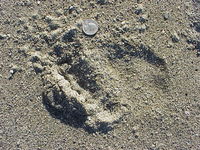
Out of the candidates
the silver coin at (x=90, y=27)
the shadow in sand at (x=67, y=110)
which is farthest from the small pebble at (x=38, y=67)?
the silver coin at (x=90, y=27)

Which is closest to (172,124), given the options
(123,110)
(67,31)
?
A: (123,110)

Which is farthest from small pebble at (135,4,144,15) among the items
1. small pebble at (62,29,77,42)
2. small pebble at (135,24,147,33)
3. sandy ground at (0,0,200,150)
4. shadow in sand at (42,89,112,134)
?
shadow in sand at (42,89,112,134)

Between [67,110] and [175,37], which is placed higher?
[175,37]

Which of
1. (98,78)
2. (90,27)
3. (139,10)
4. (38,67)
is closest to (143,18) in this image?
(139,10)

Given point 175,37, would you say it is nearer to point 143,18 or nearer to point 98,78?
point 143,18

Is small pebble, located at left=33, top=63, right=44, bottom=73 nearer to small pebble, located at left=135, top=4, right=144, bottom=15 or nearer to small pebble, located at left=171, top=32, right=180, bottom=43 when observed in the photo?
small pebble, located at left=135, top=4, right=144, bottom=15

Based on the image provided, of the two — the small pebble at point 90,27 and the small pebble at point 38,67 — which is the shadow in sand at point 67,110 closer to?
the small pebble at point 38,67

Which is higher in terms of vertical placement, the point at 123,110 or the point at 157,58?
the point at 157,58

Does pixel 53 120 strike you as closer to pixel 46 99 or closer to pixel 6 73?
pixel 46 99
